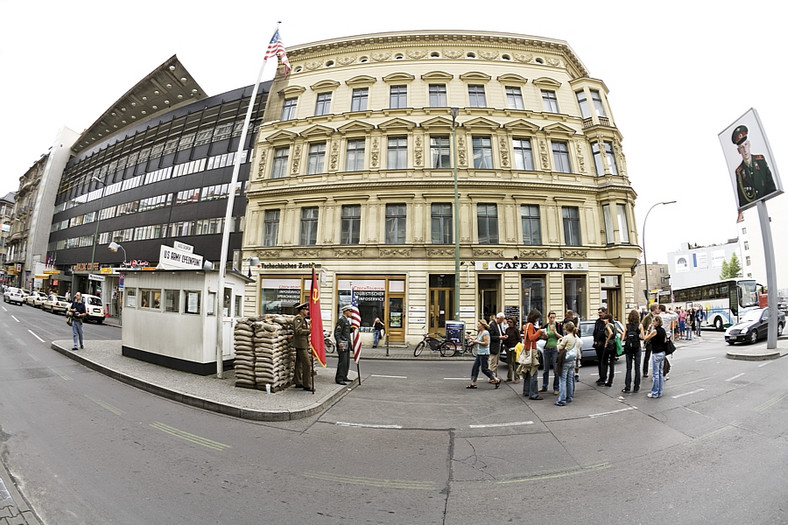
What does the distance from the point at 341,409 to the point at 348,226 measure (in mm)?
15707

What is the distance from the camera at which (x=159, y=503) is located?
3.72 metres

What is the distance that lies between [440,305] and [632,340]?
506 inches

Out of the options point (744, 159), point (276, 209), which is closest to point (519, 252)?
point (744, 159)

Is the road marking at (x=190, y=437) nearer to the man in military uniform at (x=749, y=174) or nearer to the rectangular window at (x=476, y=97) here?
the man in military uniform at (x=749, y=174)

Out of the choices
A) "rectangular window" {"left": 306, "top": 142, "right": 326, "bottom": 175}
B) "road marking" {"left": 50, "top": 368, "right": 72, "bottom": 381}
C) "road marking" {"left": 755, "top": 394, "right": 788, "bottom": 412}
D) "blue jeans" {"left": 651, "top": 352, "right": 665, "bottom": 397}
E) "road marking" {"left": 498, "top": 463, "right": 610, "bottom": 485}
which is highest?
"rectangular window" {"left": 306, "top": 142, "right": 326, "bottom": 175}

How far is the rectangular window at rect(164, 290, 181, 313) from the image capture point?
34.0 ft

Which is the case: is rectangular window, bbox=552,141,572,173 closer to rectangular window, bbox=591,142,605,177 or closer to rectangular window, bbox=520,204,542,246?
rectangular window, bbox=591,142,605,177

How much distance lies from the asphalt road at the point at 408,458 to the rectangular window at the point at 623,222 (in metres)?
14.7

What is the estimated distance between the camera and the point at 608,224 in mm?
21703

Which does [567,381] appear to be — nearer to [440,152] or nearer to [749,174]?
[749,174]

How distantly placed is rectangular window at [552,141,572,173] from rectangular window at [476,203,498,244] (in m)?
5.18

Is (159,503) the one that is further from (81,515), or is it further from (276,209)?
(276,209)

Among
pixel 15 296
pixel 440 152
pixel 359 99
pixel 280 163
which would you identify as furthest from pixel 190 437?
pixel 15 296

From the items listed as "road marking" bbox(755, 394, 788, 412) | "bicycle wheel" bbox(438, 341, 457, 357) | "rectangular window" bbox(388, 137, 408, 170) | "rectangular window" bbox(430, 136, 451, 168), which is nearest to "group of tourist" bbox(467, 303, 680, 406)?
"road marking" bbox(755, 394, 788, 412)
